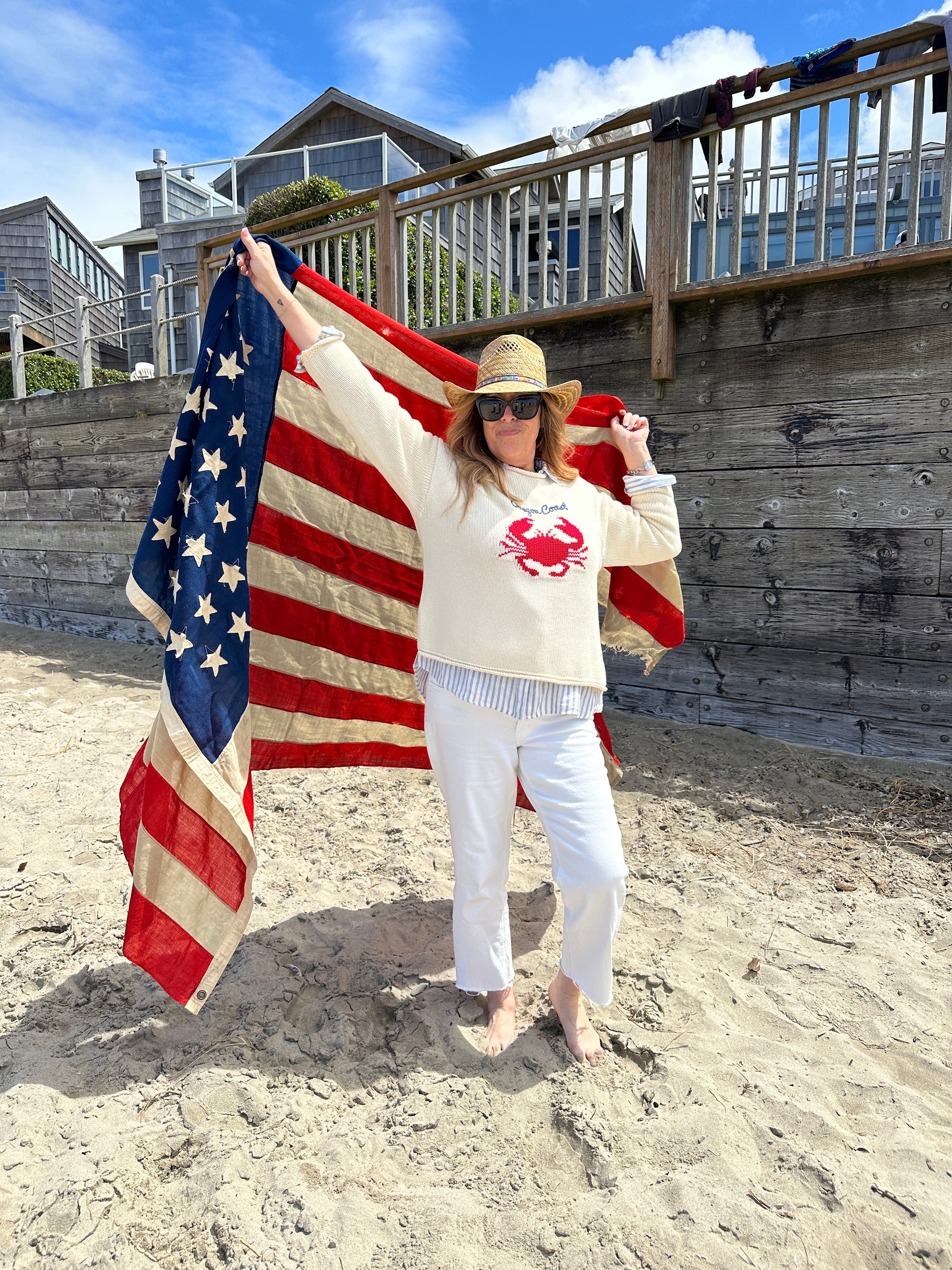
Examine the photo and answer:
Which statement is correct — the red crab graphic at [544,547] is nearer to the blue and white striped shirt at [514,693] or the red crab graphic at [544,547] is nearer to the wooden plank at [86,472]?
the blue and white striped shirt at [514,693]

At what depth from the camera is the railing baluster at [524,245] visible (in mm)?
4895

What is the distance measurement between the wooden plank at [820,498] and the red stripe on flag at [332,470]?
2241 millimetres

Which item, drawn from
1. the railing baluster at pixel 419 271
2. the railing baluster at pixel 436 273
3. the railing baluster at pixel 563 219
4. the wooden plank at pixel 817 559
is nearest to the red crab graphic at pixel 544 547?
the wooden plank at pixel 817 559

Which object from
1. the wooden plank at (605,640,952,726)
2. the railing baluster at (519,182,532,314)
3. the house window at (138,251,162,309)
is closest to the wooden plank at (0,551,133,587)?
the railing baluster at (519,182,532,314)

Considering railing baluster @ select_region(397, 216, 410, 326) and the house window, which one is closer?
railing baluster @ select_region(397, 216, 410, 326)

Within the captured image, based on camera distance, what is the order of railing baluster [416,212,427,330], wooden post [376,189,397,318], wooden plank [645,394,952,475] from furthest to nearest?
wooden post [376,189,397,318] < railing baluster [416,212,427,330] < wooden plank [645,394,952,475]

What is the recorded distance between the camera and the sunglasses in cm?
214

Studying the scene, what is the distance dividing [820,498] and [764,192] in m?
1.52

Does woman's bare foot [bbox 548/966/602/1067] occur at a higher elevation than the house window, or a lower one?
lower

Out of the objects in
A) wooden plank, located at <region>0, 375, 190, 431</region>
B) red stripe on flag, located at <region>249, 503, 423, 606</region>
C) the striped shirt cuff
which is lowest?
red stripe on flag, located at <region>249, 503, 423, 606</region>

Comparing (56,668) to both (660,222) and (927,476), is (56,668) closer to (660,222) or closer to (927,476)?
(660,222)

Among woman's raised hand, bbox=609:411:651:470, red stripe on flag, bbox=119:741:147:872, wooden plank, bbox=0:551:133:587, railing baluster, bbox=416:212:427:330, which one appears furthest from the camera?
wooden plank, bbox=0:551:133:587

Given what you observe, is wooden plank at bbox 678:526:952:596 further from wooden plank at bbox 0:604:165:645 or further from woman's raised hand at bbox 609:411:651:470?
wooden plank at bbox 0:604:165:645

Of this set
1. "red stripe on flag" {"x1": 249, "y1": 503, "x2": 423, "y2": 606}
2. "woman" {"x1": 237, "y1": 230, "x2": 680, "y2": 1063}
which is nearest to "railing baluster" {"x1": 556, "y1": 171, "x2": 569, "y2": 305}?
"red stripe on flag" {"x1": 249, "y1": 503, "x2": 423, "y2": 606}
